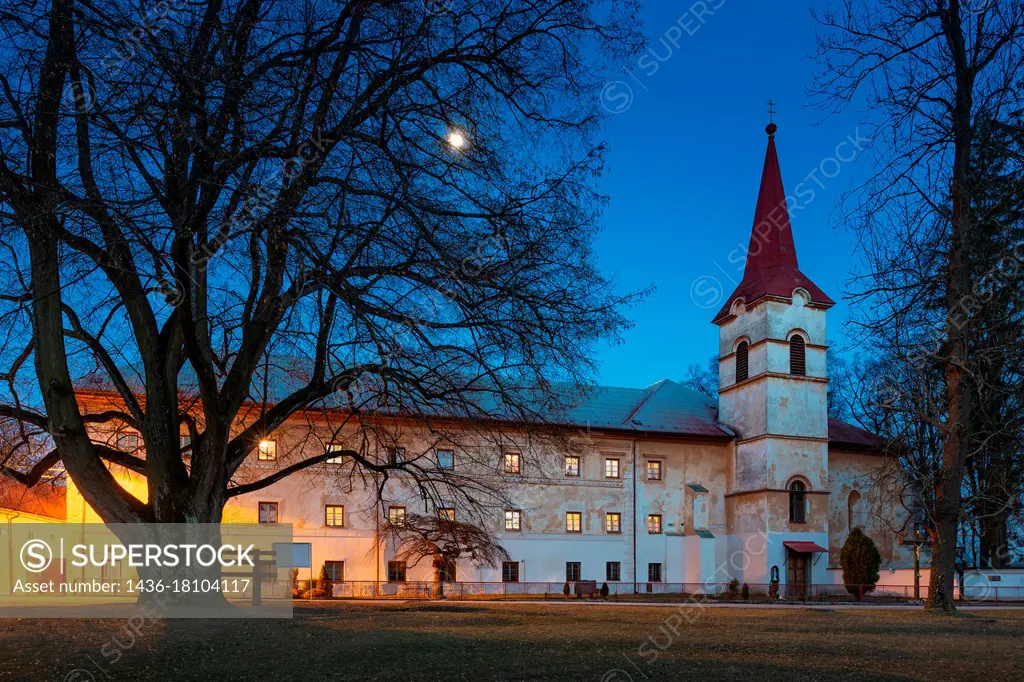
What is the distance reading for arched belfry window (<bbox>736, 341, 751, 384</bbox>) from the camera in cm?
5029

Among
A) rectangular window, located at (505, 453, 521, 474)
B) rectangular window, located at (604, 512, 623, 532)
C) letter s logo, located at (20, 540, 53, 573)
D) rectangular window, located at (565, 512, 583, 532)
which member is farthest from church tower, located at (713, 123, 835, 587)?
letter s logo, located at (20, 540, 53, 573)

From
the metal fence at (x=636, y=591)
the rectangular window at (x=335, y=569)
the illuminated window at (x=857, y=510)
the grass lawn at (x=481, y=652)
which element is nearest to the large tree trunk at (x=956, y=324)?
the grass lawn at (x=481, y=652)

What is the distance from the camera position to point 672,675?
Answer: 8672mm

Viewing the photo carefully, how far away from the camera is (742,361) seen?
50.9m

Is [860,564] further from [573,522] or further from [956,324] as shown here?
[956,324]

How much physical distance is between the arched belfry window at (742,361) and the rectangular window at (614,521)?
1041 cm

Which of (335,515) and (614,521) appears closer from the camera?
(335,515)

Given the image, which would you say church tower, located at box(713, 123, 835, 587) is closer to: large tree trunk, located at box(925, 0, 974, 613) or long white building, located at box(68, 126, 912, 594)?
long white building, located at box(68, 126, 912, 594)

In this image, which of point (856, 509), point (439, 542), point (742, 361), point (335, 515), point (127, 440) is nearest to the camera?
point (127, 440)

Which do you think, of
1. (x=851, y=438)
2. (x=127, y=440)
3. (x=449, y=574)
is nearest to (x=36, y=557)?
(x=127, y=440)

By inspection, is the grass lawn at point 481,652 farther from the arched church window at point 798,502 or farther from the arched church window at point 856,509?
the arched church window at point 856,509

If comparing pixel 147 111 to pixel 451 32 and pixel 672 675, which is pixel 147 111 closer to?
pixel 451 32

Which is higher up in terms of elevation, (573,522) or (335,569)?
(573,522)

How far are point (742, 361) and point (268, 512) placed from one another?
1041 inches
